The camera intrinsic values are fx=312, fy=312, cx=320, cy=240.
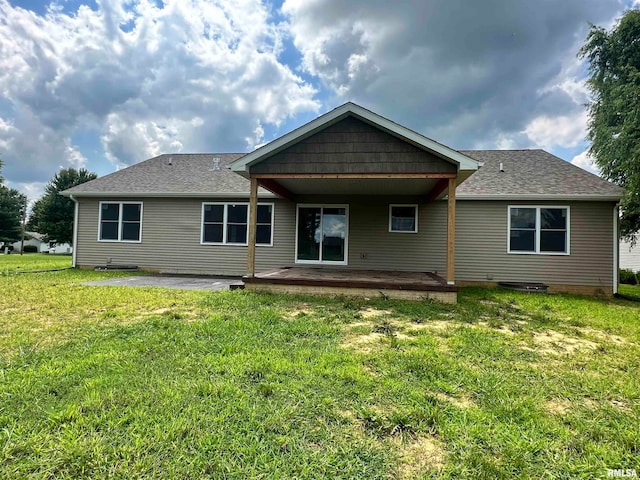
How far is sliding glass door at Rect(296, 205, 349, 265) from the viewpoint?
9984 mm

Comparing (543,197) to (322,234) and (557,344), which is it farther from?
(322,234)

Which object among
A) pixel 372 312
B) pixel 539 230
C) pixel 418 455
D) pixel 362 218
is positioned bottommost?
pixel 418 455

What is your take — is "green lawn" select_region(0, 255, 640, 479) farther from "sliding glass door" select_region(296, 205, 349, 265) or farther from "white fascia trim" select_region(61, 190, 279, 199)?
"white fascia trim" select_region(61, 190, 279, 199)

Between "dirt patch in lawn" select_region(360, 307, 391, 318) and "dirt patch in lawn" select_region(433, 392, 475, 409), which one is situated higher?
"dirt patch in lawn" select_region(360, 307, 391, 318)

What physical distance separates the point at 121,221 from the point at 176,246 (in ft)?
7.53

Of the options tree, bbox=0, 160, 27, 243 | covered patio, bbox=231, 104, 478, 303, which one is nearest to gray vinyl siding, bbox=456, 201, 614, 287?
covered patio, bbox=231, 104, 478, 303

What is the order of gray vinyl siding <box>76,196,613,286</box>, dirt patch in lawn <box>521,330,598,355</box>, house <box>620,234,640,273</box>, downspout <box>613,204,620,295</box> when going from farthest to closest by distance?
house <box>620,234,640,273</box> < gray vinyl siding <box>76,196,613,286</box> < downspout <box>613,204,620,295</box> < dirt patch in lawn <box>521,330,598,355</box>

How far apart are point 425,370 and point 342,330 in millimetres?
1489

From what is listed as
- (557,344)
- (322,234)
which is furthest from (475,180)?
(557,344)

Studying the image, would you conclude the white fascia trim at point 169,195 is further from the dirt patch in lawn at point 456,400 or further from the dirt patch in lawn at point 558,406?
the dirt patch in lawn at point 558,406

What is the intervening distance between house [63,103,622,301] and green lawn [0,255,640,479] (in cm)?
284

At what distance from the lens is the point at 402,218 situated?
9750mm

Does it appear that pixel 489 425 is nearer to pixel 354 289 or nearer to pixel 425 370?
pixel 425 370

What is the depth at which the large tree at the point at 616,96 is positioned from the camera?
1034cm
